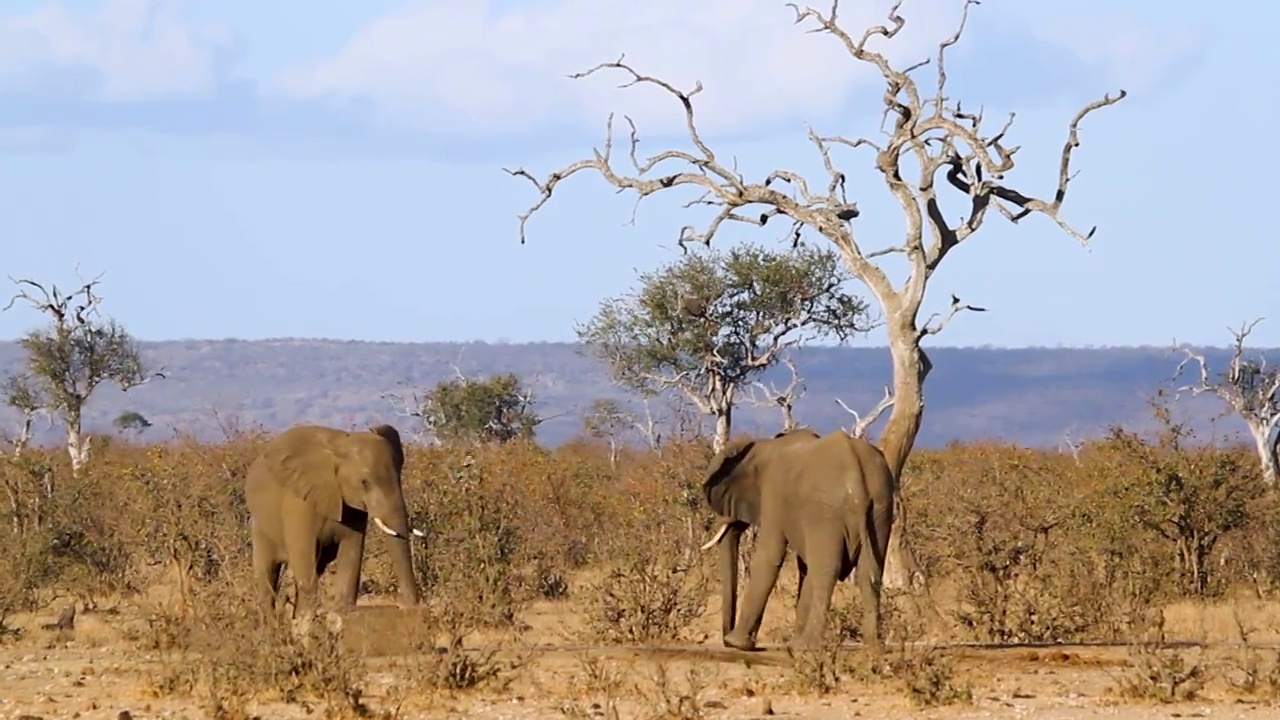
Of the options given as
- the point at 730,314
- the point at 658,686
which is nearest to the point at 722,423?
the point at 730,314

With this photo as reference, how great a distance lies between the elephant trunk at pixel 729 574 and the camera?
16875mm

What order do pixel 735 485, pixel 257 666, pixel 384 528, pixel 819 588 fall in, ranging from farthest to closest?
pixel 384 528 < pixel 735 485 < pixel 819 588 < pixel 257 666

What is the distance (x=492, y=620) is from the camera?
17.5m

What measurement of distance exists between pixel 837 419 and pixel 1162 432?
6267 inches

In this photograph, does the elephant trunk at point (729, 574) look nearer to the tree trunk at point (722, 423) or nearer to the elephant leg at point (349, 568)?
the elephant leg at point (349, 568)

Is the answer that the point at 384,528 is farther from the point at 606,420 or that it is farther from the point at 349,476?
the point at 606,420

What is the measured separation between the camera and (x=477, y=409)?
189 ft

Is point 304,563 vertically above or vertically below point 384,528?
below

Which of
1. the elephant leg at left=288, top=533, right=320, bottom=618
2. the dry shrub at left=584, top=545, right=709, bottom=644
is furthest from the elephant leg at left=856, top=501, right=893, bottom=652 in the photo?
the elephant leg at left=288, top=533, right=320, bottom=618

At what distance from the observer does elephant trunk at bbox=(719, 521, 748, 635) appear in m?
16.9

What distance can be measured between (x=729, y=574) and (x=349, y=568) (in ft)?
9.58

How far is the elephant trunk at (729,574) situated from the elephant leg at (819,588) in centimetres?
86

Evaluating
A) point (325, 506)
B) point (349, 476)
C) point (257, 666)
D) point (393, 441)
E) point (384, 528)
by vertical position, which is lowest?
point (257, 666)

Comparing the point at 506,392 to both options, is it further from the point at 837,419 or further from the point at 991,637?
the point at 837,419
